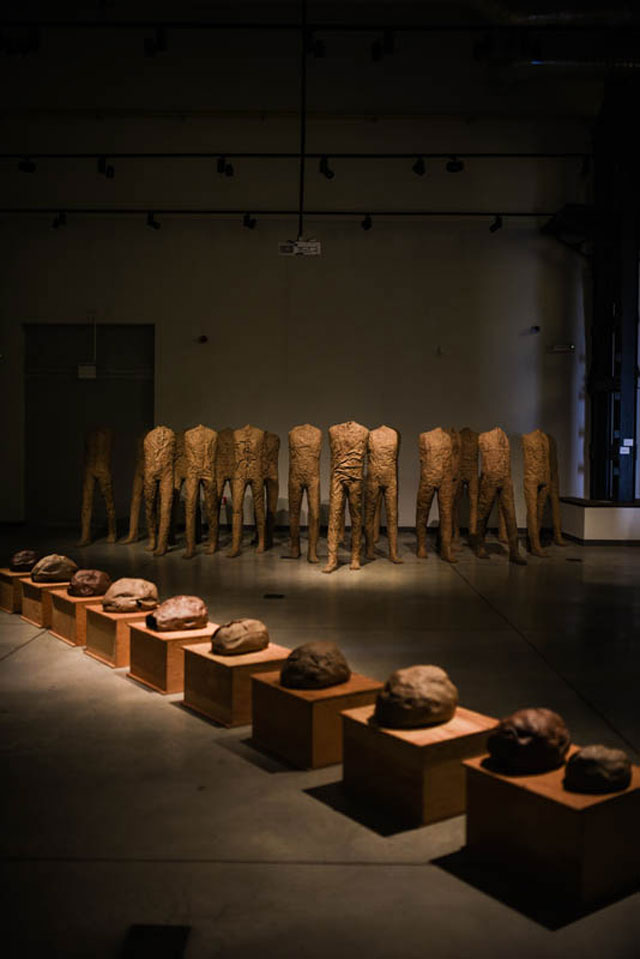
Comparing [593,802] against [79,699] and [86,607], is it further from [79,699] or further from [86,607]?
[86,607]

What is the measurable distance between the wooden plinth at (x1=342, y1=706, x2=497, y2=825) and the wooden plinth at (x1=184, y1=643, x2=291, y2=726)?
34.6 inches

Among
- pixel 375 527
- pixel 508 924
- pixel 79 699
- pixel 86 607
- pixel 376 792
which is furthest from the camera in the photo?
pixel 375 527

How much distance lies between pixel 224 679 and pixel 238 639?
207mm

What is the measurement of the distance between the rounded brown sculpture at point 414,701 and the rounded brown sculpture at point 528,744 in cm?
32

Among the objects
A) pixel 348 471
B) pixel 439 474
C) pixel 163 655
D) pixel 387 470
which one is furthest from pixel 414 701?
pixel 439 474

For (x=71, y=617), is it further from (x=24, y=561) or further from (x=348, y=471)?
(x=348, y=471)

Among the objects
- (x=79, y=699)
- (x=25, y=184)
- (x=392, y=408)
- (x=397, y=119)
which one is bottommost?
(x=79, y=699)

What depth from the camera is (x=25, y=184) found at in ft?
40.2

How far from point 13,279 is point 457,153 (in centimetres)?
629

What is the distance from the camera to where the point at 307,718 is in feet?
11.0

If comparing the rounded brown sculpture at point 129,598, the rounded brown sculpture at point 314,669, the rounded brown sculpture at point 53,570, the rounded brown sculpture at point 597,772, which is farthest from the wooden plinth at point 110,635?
the rounded brown sculpture at point 597,772

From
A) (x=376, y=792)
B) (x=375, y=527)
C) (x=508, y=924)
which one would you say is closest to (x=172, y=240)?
(x=375, y=527)

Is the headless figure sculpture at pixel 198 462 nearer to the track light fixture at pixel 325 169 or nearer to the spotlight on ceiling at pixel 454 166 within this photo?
the track light fixture at pixel 325 169

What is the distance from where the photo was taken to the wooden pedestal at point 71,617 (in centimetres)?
527
